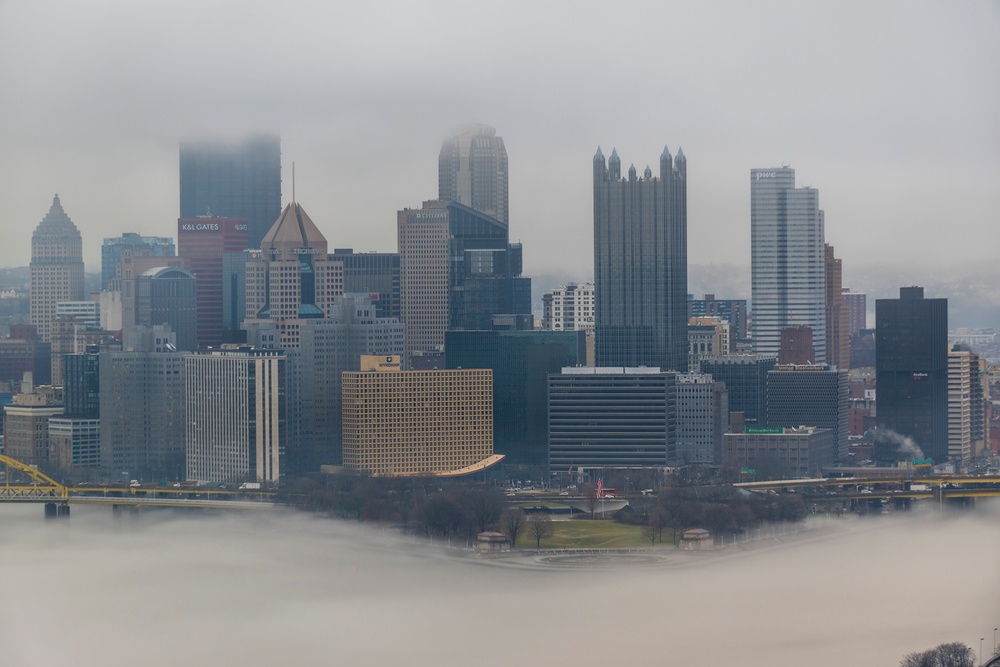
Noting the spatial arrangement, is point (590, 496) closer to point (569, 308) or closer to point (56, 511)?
point (56, 511)

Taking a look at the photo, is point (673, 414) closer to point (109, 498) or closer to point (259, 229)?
point (109, 498)

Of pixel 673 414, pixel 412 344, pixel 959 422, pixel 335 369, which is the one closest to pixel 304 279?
pixel 412 344

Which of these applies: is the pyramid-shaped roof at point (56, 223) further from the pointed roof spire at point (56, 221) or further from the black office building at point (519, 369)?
the black office building at point (519, 369)

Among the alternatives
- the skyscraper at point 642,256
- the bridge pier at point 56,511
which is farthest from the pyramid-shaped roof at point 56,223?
the skyscraper at point 642,256

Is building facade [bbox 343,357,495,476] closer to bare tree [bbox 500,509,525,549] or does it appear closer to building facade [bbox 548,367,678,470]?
building facade [bbox 548,367,678,470]

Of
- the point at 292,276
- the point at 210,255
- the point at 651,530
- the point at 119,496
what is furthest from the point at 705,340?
the point at 651,530
